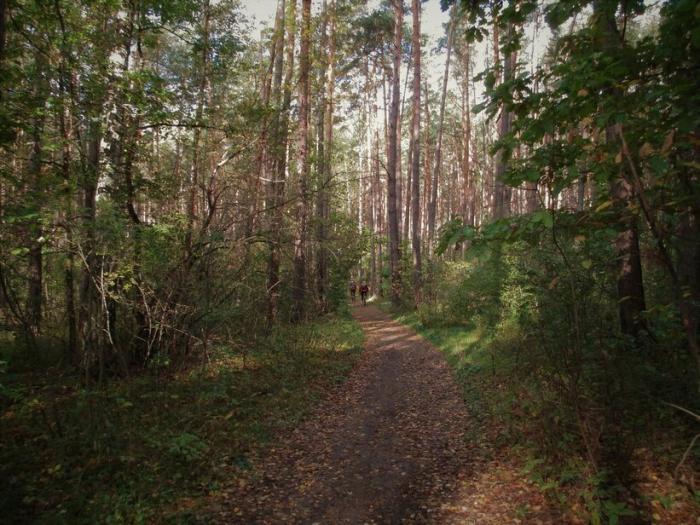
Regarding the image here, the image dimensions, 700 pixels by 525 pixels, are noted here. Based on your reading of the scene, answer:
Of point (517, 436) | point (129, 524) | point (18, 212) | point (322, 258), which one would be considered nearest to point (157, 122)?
point (18, 212)

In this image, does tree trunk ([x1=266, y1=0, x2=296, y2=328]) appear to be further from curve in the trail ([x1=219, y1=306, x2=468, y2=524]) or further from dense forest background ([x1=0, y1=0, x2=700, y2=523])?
curve in the trail ([x1=219, y1=306, x2=468, y2=524])

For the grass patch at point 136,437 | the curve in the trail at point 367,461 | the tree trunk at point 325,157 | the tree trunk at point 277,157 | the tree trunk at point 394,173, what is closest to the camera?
the grass patch at point 136,437

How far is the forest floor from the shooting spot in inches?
157

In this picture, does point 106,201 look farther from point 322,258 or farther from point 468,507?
point 322,258

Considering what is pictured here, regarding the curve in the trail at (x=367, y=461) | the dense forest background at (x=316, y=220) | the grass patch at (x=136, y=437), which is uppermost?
the dense forest background at (x=316, y=220)

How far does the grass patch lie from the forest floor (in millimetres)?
440

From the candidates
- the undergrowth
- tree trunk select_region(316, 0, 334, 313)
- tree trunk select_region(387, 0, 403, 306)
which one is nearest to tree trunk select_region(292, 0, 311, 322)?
tree trunk select_region(316, 0, 334, 313)

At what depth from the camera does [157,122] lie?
7.18 m

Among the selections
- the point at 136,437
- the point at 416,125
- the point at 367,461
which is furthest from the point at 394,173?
the point at 136,437

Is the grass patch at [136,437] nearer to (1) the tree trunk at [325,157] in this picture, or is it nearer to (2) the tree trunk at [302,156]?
(2) the tree trunk at [302,156]

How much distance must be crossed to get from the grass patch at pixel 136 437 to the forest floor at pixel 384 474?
1.44 ft

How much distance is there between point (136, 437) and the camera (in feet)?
16.7

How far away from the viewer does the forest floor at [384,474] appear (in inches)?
157

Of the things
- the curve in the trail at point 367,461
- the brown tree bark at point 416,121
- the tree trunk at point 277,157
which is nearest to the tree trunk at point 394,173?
the brown tree bark at point 416,121
